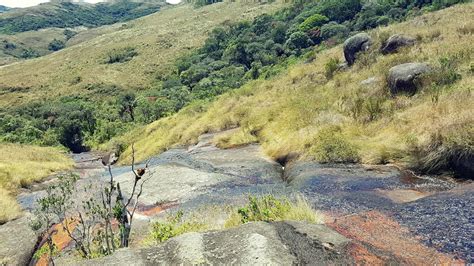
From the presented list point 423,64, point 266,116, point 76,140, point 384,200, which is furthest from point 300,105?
point 76,140

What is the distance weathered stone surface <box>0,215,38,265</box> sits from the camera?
12453mm

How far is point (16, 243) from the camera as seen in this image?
13.7 metres

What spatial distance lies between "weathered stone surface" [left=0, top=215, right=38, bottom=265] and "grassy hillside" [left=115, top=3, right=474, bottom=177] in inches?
428

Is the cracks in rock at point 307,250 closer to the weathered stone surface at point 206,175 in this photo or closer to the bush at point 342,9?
the weathered stone surface at point 206,175

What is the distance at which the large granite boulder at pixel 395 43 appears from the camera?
2915cm

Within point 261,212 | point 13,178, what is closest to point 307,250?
point 261,212

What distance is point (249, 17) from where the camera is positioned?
140 m

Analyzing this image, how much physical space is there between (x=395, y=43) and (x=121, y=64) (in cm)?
10483

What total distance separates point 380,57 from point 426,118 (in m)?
14.3

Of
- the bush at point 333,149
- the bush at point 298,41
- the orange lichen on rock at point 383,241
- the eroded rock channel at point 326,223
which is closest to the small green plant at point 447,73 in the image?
the bush at point 333,149

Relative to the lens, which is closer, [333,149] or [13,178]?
[333,149]

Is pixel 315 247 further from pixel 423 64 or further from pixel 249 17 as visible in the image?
pixel 249 17

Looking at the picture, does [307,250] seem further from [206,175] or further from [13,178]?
[13,178]

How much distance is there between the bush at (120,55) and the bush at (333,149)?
117389 millimetres
